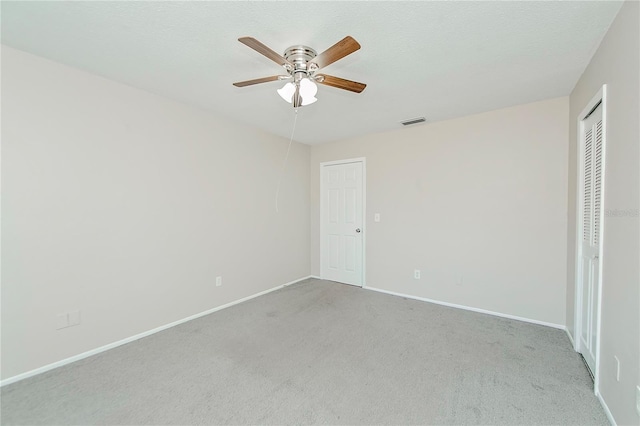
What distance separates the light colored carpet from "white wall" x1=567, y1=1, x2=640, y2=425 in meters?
0.33

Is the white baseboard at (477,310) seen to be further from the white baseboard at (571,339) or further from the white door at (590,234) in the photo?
the white door at (590,234)

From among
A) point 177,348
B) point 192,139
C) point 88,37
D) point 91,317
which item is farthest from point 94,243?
point 88,37

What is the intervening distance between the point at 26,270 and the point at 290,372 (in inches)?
85.0

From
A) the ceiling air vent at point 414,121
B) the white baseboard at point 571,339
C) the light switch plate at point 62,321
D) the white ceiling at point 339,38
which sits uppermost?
the white ceiling at point 339,38

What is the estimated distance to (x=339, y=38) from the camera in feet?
5.97

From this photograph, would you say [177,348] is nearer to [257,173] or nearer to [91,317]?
[91,317]

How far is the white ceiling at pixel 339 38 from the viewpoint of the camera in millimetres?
1577

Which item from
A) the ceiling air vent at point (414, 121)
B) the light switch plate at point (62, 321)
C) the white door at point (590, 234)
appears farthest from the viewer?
the ceiling air vent at point (414, 121)

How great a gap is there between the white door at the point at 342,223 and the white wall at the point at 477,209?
0.19 m

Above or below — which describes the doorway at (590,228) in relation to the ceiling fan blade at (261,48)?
below

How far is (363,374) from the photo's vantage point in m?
2.10

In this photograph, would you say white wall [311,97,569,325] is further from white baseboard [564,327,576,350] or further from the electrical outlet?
the electrical outlet

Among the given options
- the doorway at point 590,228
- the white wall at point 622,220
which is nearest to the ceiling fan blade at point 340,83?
the white wall at point 622,220

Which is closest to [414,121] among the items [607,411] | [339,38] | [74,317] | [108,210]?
[339,38]
